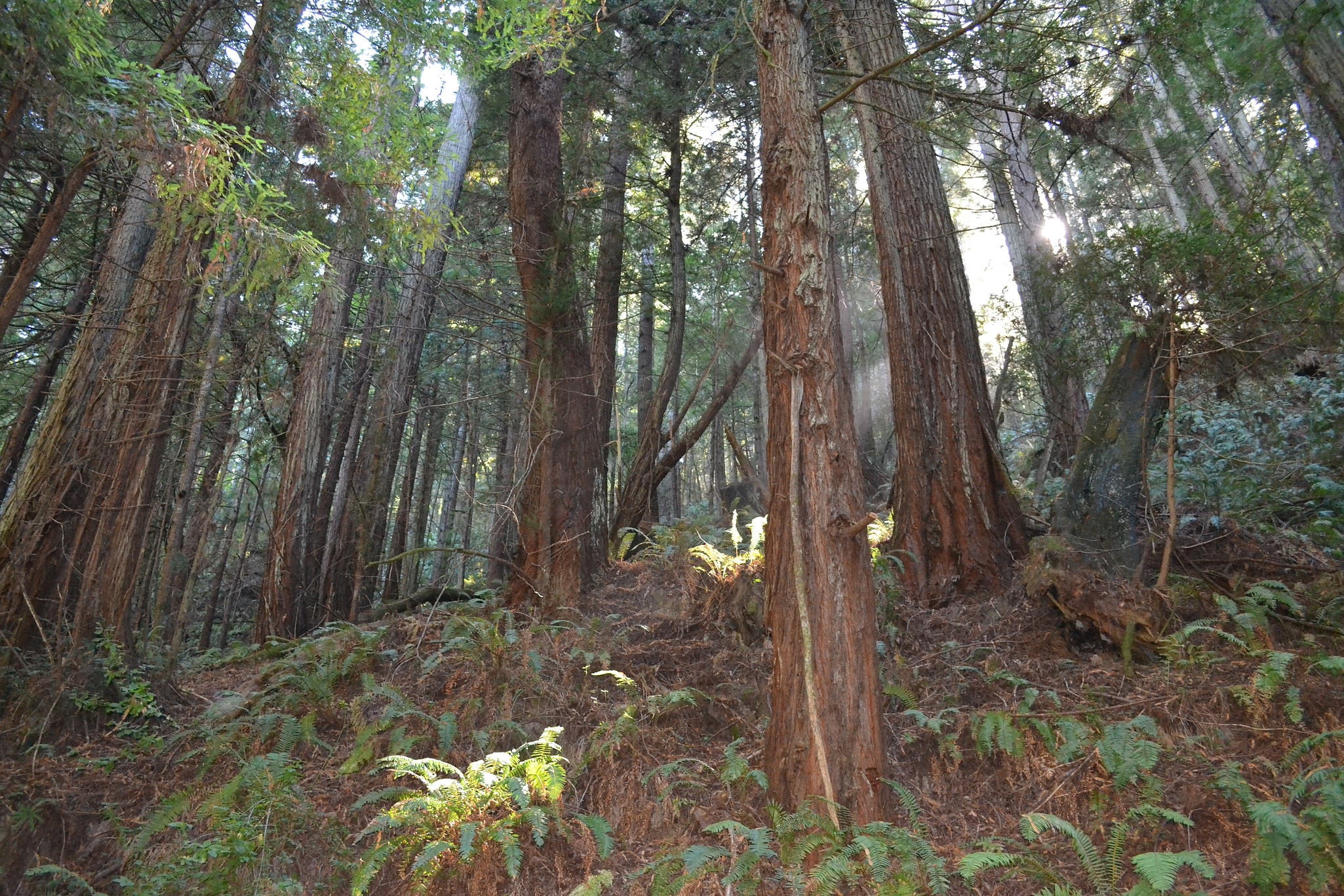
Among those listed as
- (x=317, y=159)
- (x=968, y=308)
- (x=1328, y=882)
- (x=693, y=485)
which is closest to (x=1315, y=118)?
(x=968, y=308)

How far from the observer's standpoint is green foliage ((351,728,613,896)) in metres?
3.56

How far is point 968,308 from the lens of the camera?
6777 mm

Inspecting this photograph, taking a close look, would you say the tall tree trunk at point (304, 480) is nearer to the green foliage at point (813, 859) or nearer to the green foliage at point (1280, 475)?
the green foliage at point (813, 859)

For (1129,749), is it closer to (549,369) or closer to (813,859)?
(813,859)

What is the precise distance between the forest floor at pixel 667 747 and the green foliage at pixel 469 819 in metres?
0.09

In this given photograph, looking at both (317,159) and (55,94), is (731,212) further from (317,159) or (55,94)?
(55,94)

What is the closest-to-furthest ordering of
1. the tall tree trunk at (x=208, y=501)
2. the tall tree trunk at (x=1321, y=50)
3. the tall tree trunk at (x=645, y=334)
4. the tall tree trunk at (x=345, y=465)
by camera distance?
the tall tree trunk at (x=1321, y=50) < the tall tree trunk at (x=208, y=501) < the tall tree trunk at (x=345, y=465) < the tall tree trunk at (x=645, y=334)

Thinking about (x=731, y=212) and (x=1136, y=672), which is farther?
(x=731, y=212)

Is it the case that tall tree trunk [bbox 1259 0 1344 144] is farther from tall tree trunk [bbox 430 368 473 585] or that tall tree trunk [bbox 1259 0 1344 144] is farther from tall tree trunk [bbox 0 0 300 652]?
tall tree trunk [bbox 430 368 473 585]

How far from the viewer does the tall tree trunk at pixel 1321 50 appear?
6.55m

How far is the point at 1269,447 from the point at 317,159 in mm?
9989

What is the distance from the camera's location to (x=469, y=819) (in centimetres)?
380

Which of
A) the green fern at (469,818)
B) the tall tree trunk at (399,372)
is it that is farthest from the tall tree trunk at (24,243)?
the green fern at (469,818)

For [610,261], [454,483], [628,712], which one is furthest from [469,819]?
[454,483]
